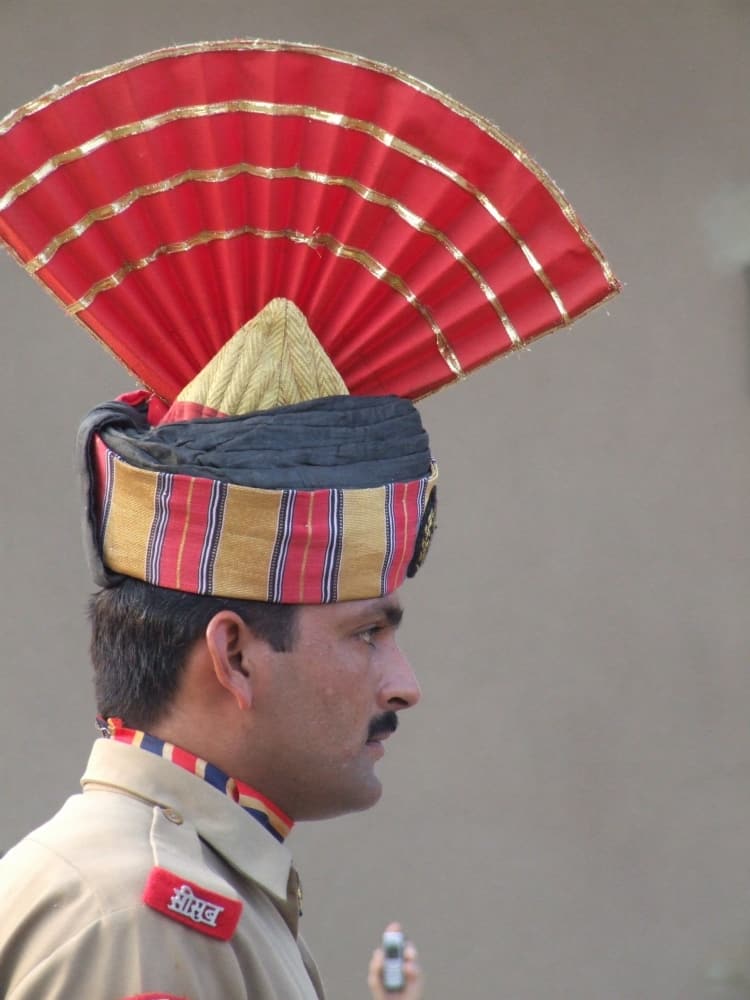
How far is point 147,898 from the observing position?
4.90ft

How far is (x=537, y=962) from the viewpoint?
3871mm

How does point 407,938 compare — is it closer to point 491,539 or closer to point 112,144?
point 491,539

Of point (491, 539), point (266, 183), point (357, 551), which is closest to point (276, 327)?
point (266, 183)

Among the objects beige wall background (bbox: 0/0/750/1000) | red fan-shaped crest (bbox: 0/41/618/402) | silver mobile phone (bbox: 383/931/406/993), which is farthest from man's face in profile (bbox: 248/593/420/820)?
beige wall background (bbox: 0/0/750/1000)

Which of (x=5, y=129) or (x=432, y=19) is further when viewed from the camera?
(x=432, y=19)

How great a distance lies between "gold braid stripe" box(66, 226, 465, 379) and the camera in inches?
76.4

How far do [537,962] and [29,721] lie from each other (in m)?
1.43

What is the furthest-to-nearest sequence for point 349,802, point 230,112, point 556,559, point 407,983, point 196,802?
point 556,559, point 407,983, point 230,112, point 349,802, point 196,802

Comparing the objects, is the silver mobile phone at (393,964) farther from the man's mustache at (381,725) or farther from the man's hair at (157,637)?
the man's hair at (157,637)

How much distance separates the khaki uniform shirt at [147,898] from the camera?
1.44 m

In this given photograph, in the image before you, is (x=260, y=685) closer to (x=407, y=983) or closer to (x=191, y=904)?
(x=191, y=904)

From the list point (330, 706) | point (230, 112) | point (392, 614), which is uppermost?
point (230, 112)

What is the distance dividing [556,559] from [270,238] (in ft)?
6.96

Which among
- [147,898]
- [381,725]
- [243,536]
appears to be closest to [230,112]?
[243,536]
